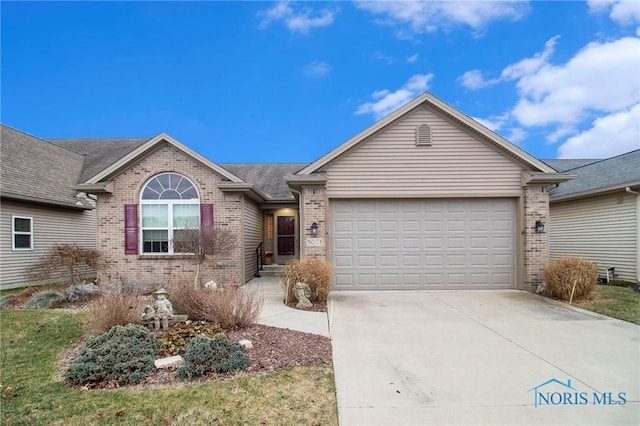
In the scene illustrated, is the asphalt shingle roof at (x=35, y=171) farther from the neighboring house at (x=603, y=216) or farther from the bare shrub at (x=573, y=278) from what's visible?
the neighboring house at (x=603, y=216)

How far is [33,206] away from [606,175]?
20.9 meters

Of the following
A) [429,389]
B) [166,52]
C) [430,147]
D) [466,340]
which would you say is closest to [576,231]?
[430,147]

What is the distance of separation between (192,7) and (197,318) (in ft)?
25.9

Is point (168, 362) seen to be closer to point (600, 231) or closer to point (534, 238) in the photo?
point (534, 238)

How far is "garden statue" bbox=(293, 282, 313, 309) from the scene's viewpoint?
8164 millimetres

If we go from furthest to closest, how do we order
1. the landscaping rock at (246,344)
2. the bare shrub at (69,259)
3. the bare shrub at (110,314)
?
the bare shrub at (69,259) → the bare shrub at (110,314) → the landscaping rock at (246,344)

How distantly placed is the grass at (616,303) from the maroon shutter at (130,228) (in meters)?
12.4

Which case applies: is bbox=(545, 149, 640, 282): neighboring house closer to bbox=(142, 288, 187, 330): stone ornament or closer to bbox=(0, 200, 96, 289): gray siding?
bbox=(142, 288, 187, 330): stone ornament

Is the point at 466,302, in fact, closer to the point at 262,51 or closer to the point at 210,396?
the point at 210,396

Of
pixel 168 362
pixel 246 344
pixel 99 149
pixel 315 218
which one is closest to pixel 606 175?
pixel 315 218

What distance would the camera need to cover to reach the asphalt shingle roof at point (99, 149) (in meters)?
19.1

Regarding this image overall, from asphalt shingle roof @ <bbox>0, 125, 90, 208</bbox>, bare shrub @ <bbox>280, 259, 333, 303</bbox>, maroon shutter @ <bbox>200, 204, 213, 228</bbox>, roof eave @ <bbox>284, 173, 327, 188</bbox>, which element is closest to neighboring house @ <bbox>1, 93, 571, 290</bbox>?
roof eave @ <bbox>284, 173, 327, 188</bbox>

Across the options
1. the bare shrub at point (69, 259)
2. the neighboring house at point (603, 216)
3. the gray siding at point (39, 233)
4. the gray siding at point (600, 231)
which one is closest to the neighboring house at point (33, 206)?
the gray siding at point (39, 233)

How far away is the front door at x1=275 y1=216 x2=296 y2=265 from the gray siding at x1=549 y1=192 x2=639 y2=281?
36.2 ft
